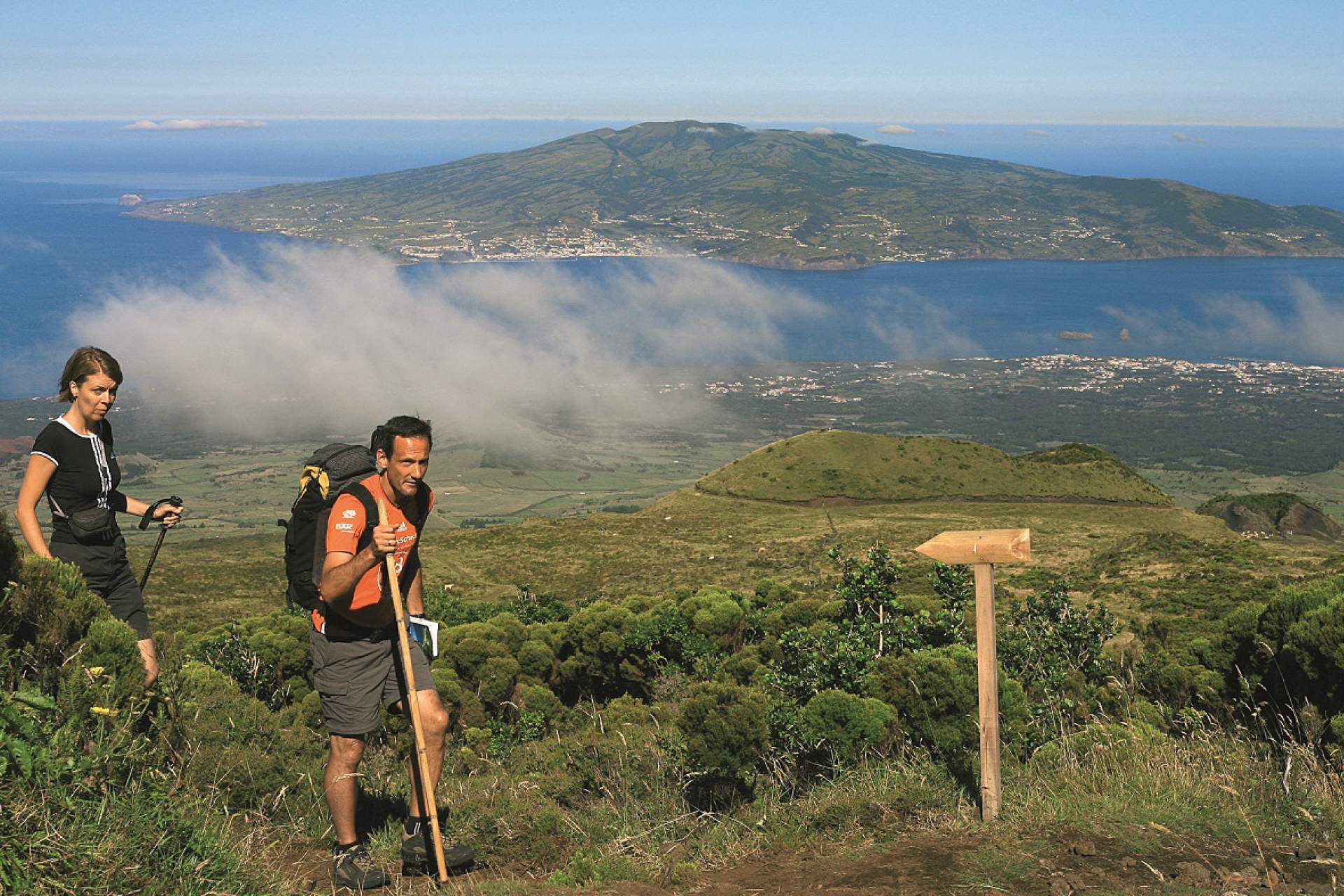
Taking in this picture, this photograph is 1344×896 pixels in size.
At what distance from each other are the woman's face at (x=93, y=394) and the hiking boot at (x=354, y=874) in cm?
279

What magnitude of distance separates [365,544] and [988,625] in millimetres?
3055

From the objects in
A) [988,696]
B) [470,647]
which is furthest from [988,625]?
[470,647]

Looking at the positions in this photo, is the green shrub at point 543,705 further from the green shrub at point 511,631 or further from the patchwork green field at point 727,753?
the green shrub at point 511,631

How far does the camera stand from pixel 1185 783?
5.48 meters

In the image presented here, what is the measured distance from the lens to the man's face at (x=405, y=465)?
5281mm

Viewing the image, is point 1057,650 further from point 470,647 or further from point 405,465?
point 405,465

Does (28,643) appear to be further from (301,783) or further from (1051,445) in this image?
(1051,445)

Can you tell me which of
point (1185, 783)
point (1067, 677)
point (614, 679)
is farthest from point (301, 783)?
point (614, 679)

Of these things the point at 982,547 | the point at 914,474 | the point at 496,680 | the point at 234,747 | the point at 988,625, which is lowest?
the point at 914,474

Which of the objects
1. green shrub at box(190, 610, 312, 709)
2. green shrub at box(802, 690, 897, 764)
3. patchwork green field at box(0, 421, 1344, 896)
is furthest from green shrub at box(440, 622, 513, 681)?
green shrub at box(802, 690, 897, 764)

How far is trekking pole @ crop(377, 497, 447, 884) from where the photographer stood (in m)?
5.02

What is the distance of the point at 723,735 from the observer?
657cm

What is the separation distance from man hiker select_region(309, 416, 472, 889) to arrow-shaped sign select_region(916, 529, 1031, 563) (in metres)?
2.52

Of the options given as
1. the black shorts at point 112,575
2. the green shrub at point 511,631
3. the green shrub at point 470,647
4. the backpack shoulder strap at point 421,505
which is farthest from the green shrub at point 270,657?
the backpack shoulder strap at point 421,505
